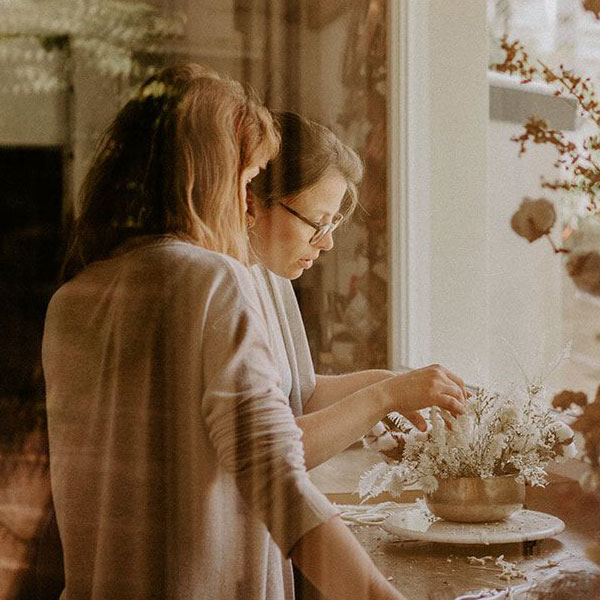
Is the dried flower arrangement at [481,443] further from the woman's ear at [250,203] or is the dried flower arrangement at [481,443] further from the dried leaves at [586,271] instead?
Result: the woman's ear at [250,203]

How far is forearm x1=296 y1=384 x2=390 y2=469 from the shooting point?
0.85m

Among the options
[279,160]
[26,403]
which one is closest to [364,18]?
[279,160]

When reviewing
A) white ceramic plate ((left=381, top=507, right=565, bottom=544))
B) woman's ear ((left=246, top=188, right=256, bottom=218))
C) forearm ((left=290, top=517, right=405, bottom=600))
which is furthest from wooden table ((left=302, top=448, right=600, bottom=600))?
woman's ear ((left=246, top=188, right=256, bottom=218))

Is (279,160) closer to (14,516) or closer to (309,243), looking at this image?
(309,243)

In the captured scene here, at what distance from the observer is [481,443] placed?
926 millimetres

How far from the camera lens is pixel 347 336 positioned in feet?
2.86

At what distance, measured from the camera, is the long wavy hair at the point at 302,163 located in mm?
770

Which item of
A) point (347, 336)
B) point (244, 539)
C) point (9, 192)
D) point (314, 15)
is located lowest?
point (244, 539)

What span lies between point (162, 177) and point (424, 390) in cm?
33

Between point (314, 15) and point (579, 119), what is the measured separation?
0.86 ft

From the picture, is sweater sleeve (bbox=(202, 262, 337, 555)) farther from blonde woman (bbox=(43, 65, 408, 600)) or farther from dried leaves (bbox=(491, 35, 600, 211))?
dried leaves (bbox=(491, 35, 600, 211))

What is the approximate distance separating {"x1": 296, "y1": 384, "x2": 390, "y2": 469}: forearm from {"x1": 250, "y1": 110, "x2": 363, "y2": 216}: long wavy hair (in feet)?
0.62

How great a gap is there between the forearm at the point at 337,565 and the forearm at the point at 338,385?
9.8 inches

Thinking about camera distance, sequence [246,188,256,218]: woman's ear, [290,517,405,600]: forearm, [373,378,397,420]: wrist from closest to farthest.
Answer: [290,517,405,600]: forearm → [246,188,256,218]: woman's ear → [373,378,397,420]: wrist
